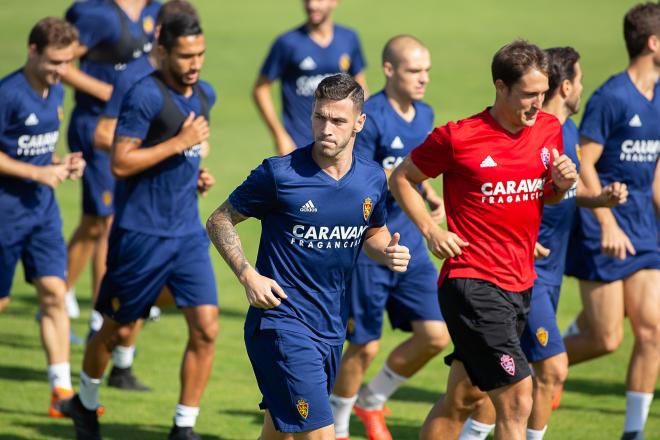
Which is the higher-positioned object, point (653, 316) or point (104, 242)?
point (653, 316)

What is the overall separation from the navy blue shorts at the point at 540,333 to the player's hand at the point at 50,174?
3.30 meters

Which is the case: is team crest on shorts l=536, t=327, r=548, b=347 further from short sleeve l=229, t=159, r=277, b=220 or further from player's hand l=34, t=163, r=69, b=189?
player's hand l=34, t=163, r=69, b=189

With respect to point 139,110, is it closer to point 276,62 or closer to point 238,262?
point 238,262

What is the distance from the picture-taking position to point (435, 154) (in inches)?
268

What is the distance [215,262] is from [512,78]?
7.93 metres

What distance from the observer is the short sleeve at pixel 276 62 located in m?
12.4

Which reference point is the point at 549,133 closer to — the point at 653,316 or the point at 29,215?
the point at 653,316

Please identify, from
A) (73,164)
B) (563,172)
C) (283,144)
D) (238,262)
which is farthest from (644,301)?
(283,144)

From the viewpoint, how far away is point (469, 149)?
265 inches

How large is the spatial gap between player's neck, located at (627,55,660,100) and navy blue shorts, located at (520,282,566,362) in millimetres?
1908

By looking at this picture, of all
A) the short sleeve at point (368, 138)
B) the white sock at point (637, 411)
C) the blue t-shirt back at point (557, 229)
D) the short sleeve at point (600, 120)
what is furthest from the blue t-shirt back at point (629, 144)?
the short sleeve at point (368, 138)

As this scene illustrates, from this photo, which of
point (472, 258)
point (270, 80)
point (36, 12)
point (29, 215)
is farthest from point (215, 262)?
point (36, 12)

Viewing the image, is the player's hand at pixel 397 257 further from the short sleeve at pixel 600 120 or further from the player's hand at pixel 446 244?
the short sleeve at pixel 600 120

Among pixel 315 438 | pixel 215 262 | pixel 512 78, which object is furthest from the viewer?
pixel 215 262
